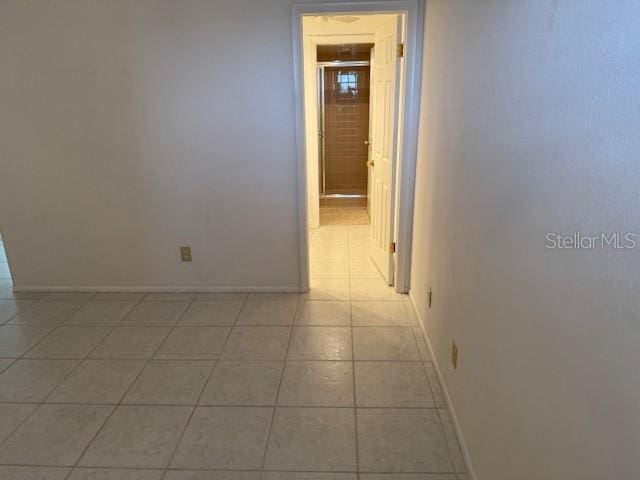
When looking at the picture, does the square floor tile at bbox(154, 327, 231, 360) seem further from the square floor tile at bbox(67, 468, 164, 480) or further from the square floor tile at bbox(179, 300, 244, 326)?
the square floor tile at bbox(67, 468, 164, 480)

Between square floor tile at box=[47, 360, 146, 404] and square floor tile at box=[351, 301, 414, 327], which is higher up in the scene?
square floor tile at box=[351, 301, 414, 327]

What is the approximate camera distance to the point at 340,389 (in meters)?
2.13

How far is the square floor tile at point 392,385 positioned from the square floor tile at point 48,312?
215 centimetres

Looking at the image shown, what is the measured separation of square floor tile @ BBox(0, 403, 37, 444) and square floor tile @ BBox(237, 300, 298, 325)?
122 centimetres

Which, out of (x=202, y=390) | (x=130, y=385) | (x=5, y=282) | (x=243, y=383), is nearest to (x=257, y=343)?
(x=243, y=383)

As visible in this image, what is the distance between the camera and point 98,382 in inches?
87.7

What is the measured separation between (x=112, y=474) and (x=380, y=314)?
181 cm

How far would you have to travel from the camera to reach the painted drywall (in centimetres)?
77

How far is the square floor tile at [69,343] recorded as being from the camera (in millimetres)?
2496

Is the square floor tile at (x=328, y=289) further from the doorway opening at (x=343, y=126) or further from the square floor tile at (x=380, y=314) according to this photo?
the doorway opening at (x=343, y=126)

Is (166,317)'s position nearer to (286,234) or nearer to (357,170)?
(286,234)

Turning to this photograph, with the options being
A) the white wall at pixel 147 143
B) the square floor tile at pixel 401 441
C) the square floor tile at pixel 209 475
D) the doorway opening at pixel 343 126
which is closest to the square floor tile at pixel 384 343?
the square floor tile at pixel 401 441

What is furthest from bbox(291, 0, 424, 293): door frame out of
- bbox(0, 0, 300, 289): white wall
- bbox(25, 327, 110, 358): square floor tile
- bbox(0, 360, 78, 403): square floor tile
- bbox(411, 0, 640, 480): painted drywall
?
bbox(0, 360, 78, 403): square floor tile

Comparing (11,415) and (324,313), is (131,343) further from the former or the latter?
(324,313)
